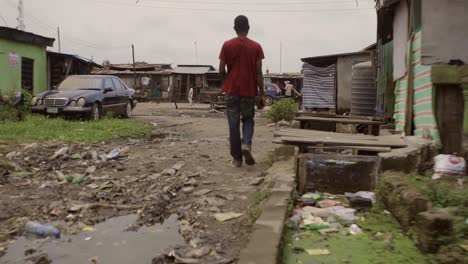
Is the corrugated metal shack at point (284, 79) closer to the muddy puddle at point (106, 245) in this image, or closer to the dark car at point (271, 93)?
the dark car at point (271, 93)

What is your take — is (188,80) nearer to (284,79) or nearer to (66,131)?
(284,79)

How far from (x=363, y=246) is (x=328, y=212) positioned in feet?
2.31

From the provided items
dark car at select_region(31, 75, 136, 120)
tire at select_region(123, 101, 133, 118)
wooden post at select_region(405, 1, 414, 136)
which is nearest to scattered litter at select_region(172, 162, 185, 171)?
wooden post at select_region(405, 1, 414, 136)

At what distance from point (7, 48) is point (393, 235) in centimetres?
1585

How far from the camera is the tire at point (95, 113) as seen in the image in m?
12.7

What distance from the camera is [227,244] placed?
124 inches

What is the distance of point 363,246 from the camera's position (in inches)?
116

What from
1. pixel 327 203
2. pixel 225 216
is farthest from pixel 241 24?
pixel 225 216

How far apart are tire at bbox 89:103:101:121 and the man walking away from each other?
321 inches

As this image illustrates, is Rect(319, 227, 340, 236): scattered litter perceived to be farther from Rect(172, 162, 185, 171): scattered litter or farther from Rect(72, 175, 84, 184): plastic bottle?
Rect(72, 175, 84, 184): plastic bottle

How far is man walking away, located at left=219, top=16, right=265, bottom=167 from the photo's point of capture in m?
5.36

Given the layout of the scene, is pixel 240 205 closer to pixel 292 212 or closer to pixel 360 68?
pixel 292 212

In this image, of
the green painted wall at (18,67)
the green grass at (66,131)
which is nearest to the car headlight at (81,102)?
the green grass at (66,131)

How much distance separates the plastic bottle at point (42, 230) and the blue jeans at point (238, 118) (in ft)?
7.88
